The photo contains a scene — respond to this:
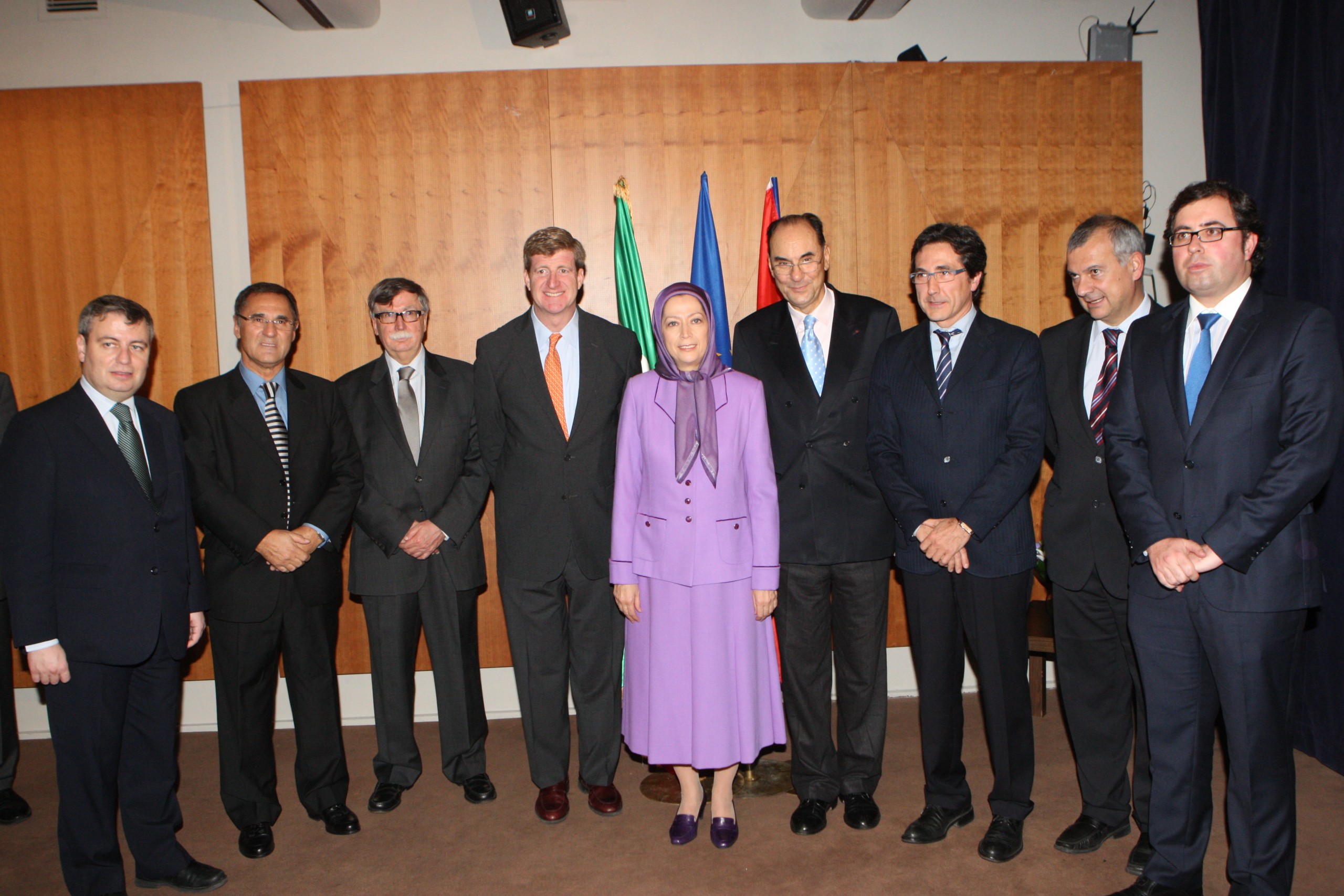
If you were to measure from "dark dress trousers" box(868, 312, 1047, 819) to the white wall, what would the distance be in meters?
1.61

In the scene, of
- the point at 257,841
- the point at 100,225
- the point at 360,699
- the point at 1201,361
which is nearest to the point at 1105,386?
the point at 1201,361

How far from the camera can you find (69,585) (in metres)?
2.61

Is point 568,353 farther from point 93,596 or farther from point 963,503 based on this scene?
point 93,596

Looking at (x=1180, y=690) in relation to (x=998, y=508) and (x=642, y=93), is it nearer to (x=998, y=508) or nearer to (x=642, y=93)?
(x=998, y=508)

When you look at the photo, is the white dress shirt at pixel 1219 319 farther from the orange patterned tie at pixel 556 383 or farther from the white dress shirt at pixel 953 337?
the orange patterned tie at pixel 556 383

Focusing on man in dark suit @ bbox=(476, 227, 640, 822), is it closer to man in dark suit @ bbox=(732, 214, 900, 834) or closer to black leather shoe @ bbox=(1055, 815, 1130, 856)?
man in dark suit @ bbox=(732, 214, 900, 834)

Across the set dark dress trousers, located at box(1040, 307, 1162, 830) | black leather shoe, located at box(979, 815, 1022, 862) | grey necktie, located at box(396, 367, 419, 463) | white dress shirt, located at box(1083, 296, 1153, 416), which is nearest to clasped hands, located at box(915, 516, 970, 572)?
dark dress trousers, located at box(1040, 307, 1162, 830)

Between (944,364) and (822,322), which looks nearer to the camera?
(944,364)

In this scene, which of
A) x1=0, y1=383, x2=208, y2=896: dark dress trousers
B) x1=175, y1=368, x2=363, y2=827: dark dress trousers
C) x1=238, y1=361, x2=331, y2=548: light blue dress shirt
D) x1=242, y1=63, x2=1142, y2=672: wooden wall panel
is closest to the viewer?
x1=0, y1=383, x2=208, y2=896: dark dress trousers

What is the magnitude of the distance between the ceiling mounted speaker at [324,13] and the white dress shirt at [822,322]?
9.16 ft

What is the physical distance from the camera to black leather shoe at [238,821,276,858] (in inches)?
122

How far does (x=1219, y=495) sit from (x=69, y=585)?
340cm

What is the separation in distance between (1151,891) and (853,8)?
13.2 ft

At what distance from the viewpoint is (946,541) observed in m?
2.86
